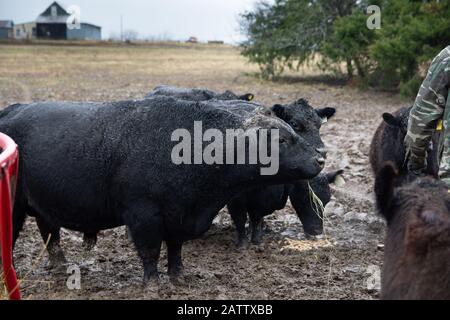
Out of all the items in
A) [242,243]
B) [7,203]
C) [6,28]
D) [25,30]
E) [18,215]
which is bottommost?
[242,243]

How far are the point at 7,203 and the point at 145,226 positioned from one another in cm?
207

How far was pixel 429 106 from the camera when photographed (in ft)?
19.7

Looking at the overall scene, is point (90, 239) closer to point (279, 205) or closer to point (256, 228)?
Result: point (256, 228)

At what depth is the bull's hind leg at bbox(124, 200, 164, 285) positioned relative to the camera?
6.19 m

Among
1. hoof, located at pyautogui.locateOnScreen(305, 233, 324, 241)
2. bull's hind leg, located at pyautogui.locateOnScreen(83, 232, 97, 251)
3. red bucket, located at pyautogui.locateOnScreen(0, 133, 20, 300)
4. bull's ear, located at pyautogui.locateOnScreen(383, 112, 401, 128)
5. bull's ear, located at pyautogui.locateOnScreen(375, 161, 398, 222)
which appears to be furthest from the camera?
hoof, located at pyautogui.locateOnScreen(305, 233, 324, 241)

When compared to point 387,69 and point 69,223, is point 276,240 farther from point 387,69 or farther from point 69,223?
point 387,69

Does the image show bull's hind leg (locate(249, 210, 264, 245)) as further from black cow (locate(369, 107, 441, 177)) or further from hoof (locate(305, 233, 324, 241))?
black cow (locate(369, 107, 441, 177))

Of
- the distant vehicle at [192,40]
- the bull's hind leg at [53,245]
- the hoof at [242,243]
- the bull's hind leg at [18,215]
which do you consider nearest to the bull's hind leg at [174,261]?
the bull's hind leg at [53,245]

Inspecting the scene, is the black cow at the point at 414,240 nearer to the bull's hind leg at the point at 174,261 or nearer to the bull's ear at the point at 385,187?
the bull's ear at the point at 385,187

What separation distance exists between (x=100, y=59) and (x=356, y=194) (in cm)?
3870

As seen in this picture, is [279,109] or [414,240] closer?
[414,240]

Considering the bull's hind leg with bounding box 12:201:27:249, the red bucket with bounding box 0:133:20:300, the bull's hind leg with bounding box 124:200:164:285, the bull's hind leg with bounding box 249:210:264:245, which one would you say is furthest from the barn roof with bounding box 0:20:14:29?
the red bucket with bounding box 0:133:20:300

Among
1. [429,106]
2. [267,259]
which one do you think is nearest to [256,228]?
[267,259]
